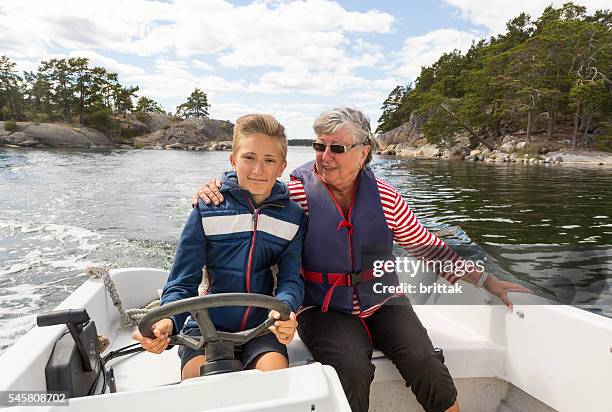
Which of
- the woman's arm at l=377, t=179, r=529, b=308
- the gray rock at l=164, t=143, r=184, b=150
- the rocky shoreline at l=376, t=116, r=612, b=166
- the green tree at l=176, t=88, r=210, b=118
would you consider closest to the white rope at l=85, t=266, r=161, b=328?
the woman's arm at l=377, t=179, r=529, b=308

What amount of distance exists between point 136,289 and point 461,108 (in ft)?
132

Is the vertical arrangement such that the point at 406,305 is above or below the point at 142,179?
above

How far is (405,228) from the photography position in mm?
2279

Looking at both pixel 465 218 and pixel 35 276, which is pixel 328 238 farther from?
pixel 465 218

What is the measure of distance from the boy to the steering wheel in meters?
0.33

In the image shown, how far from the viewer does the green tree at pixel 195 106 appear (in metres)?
80.7

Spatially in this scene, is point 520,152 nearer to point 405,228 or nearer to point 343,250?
point 405,228

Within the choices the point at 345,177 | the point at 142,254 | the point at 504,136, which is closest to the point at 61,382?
the point at 345,177

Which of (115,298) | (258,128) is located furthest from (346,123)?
(115,298)

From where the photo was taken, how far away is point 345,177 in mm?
2238

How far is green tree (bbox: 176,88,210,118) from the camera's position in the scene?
265ft

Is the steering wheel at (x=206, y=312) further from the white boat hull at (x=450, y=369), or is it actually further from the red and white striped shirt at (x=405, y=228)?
the red and white striped shirt at (x=405, y=228)

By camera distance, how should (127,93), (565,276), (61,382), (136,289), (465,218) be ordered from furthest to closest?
(127,93), (465,218), (565,276), (136,289), (61,382)

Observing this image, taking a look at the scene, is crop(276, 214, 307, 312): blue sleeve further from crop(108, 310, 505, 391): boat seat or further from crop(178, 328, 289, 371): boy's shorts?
crop(108, 310, 505, 391): boat seat
